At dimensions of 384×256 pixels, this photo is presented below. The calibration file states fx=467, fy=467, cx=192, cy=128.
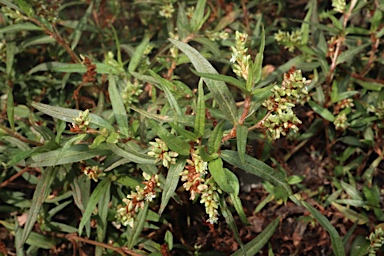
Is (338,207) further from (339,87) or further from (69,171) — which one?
(69,171)

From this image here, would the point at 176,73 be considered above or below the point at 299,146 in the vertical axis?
above

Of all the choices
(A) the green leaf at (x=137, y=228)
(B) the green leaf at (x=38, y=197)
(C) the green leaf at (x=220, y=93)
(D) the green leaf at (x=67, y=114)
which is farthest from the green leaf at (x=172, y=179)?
(B) the green leaf at (x=38, y=197)

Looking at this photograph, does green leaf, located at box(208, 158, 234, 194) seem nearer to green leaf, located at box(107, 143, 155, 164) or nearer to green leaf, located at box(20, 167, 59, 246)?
green leaf, located at box(107, 143, 155, 164)

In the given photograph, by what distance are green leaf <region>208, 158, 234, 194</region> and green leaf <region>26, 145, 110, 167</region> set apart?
2.07 ft

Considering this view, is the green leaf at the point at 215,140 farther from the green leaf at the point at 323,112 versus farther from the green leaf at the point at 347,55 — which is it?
the green leaf at the point at 347,55

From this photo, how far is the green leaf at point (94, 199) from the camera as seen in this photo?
2.40 m

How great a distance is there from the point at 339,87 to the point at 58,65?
1.89m

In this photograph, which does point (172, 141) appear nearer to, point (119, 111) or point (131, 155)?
point (131, 155)

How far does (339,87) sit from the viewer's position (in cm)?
313

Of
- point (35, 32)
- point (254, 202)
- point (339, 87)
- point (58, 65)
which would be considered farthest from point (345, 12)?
point (35, 32)

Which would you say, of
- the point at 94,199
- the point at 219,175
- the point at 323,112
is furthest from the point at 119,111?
the point at 323,112

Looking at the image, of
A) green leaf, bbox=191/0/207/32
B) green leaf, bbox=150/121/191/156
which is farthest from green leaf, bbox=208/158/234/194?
green leaf, bbox=191/0/207/32

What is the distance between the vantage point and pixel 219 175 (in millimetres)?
1922

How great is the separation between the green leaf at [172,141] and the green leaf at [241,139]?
231 millimetres
